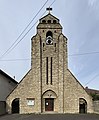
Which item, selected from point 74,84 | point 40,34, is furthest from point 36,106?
point 40,34

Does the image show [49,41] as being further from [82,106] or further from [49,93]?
[82,106]

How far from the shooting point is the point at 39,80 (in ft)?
141

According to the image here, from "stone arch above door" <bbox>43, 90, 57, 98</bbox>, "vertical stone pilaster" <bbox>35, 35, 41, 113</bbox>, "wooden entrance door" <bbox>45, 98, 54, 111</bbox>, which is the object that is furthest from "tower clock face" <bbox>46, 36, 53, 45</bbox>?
"wooden entrance door" <bbox>45, 98, 54, 111</bbox>

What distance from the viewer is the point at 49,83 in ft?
142

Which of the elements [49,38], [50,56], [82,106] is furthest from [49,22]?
[82,106]

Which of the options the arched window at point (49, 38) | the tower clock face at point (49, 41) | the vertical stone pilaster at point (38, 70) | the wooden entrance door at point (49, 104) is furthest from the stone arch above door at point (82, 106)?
the arched window at point (49, 38)

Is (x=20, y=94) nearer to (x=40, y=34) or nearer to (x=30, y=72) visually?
(x=30, y=72)

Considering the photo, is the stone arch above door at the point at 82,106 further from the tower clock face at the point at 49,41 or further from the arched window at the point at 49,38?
the arched window at the point at 49,38

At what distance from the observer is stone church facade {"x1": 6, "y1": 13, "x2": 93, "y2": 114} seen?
42.4 metres

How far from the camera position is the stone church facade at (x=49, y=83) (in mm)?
42406

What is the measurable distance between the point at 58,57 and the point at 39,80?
14.5 ft

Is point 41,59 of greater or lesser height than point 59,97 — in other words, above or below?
above

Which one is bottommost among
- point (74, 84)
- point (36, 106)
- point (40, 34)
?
point (36, 106)

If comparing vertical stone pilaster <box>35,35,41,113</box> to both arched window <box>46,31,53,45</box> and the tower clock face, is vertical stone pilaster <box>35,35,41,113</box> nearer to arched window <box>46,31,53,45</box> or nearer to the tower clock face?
the tower clock face
